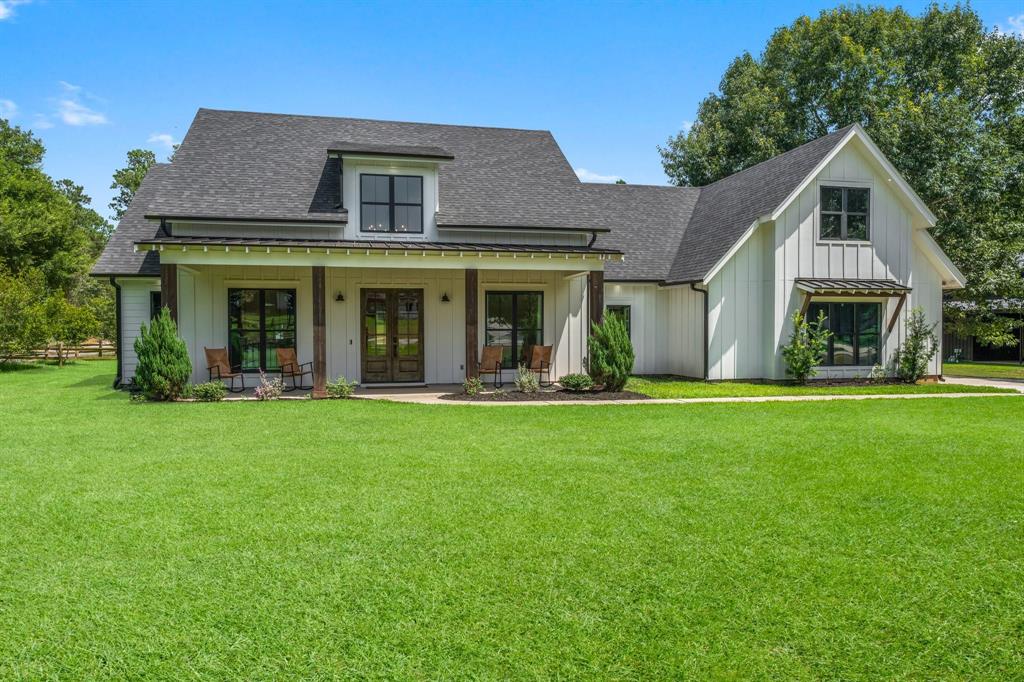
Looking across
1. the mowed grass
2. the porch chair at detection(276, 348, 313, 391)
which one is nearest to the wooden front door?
the porch chair at detection(276, 348, 313, 391)

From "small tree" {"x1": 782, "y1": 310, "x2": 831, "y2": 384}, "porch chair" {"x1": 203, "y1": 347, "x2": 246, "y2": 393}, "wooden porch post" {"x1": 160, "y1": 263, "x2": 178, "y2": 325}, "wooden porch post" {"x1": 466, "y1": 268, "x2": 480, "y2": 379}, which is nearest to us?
"wooden porch post" {"x1": 160, "y1": 263, "x2": 178, "y2": 325}

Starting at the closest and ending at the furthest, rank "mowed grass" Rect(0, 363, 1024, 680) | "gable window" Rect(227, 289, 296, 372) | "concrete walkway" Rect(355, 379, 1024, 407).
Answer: "mowed grass" Rect(0, 363, 1024, 680) → "concrete walkway" Rect(355, 379, 1024, 407) → "gable window" Rect(227, 289, 296, 372)

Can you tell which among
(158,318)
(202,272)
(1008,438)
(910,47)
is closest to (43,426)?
(158,318)

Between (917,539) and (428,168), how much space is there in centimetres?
1305

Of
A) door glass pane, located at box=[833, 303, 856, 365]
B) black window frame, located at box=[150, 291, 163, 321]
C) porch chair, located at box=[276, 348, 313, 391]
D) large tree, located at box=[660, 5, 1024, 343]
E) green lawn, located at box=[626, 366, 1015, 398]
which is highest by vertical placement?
large tree, located at box=[660, 5, 1024, 343]

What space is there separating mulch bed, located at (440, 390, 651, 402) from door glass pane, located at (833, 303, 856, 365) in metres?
6.28

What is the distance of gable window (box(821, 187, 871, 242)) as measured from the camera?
1656 cm

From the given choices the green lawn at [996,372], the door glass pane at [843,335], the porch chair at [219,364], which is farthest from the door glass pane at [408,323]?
the green lawn at [996,372]

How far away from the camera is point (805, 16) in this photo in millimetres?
31453

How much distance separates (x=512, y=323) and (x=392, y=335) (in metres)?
3.07

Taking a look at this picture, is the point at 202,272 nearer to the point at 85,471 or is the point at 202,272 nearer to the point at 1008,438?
the point at 85,471

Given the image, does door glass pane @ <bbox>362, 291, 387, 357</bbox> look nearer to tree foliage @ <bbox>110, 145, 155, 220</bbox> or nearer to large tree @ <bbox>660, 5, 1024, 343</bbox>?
large tree @ <bbox>660, 5, 1024, 343</bbox>

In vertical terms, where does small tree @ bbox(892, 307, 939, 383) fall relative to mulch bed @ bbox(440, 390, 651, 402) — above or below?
above

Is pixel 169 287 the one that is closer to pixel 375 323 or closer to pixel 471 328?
pixel 375 323
